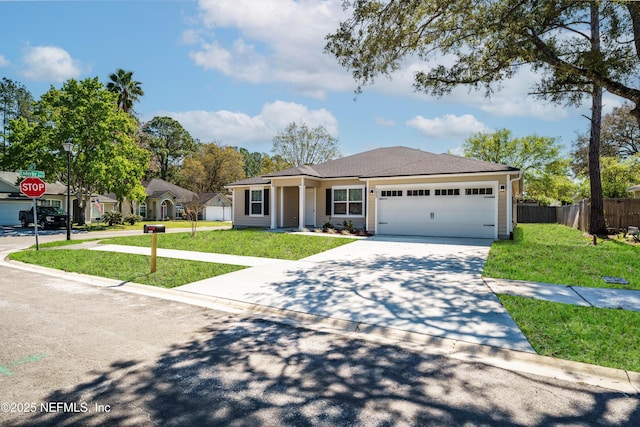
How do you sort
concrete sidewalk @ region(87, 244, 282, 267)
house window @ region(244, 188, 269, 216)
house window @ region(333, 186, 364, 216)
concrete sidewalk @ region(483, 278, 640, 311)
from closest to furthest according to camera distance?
concrete sidewalk @ region(483, 278, 640, 311) < concrete sidewalk @ region(87, 244, 282, 267) < house window @ region(333, 186, 364, 216) < house window @ region(244, 188, 269, 216)

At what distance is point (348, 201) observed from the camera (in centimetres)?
1959

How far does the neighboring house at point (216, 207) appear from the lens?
4392 cm

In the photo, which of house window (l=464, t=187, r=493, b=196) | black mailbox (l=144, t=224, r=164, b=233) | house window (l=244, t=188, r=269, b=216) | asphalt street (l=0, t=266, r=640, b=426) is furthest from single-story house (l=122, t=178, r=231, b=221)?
asphalt street (l=0, t=266, r=640, b=426)

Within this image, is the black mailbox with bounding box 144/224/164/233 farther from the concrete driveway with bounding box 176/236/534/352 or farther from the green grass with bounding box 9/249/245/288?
the concrete driveway with bounding box 176/236/534/352

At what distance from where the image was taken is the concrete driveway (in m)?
4.97

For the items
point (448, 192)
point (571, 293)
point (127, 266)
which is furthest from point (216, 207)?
point (571, 293)

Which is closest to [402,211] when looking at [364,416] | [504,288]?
[504,288]

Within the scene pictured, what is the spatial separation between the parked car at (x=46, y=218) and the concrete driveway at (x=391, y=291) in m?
24.7

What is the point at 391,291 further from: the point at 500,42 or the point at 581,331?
the point at 500,42

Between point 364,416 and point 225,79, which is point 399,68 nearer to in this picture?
point 225,79

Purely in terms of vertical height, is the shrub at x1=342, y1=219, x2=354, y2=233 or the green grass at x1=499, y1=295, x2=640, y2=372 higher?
the shrub at x1=342, y1=219, x2=354, y2=233

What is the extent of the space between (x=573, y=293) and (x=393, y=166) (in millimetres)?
14105

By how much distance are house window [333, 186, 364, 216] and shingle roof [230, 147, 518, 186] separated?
31.8 inches

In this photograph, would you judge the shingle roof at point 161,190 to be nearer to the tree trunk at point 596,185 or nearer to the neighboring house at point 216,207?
the neighboring house at point 216,207
